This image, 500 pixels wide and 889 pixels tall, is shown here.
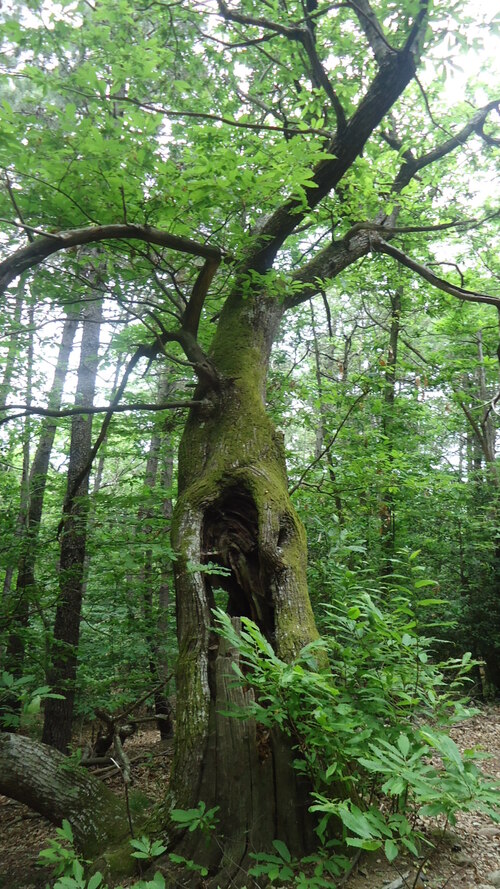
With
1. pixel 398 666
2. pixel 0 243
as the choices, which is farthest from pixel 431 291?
pixel 398 666

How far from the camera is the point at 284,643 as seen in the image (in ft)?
9.91

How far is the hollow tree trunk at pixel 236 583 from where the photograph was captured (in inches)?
102

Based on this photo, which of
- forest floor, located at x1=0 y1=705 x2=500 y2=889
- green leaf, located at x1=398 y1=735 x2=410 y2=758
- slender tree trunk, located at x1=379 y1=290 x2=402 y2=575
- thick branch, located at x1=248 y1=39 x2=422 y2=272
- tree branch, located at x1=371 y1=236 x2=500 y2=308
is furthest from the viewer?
slender tree trunk, located at x1=379 y1=290 x2=402 y2=575

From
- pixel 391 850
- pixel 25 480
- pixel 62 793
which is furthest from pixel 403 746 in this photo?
pixel 25 480

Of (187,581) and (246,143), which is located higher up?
(246,143)

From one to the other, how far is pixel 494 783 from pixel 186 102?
20.9 feet

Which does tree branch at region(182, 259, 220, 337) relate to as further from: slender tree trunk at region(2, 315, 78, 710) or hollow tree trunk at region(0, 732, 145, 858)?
hollow tree trunk at region(0, 732, 145, 858)

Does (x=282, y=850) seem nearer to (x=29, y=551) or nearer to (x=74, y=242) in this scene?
(x=74, y=242)

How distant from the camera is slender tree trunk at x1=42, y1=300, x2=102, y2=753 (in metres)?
5.00

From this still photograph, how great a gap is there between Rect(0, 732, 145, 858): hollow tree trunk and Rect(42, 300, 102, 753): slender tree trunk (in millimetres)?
1368

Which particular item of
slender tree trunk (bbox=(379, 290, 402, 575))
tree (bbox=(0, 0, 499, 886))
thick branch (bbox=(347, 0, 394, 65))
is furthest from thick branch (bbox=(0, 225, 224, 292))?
slender tree trunk (bbox=(379, 290, 402, 575))

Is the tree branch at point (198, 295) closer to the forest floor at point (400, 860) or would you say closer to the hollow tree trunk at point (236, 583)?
the hollow tree trunk at point (236, 583)

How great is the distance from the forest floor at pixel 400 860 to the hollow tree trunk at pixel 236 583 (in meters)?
0.40

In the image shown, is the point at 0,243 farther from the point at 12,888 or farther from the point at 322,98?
the point at 12,888
